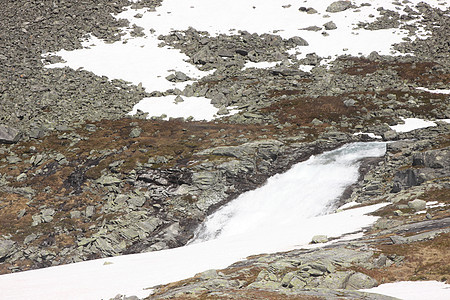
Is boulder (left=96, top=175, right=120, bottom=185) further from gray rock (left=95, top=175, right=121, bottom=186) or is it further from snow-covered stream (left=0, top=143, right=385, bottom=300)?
snow-covered stream (left=0, top=143, right=385, bottom=300)

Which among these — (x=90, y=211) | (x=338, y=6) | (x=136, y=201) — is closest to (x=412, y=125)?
(x=136, y=201)

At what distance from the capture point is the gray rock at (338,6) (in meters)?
84.7

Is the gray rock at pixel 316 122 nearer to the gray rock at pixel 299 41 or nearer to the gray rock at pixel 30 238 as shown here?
the gray rock at pixel 299 41

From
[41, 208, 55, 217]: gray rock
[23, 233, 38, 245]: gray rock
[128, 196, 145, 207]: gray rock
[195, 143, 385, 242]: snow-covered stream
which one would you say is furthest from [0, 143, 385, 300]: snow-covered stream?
[41, 208, 55, 217]: gray rock

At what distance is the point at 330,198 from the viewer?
131 feet

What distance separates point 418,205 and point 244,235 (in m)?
15.6

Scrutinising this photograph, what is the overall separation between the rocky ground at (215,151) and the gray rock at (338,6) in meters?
9.75

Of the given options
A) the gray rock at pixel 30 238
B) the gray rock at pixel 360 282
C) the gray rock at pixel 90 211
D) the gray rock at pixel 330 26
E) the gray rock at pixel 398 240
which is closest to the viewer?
the gray rock at pixel 360 282

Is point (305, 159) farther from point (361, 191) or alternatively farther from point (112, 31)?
point (112, 31)

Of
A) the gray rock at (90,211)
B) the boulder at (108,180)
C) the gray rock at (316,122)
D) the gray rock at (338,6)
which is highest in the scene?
the gray rock at (338,6)

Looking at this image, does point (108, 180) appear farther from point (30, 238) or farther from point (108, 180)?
point (30, 238)

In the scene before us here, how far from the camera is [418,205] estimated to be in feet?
97.5

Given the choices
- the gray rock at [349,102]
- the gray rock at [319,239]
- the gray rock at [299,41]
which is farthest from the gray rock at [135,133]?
the gray rock at [299,41]

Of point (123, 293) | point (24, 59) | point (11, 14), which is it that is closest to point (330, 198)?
point (123, 293)
